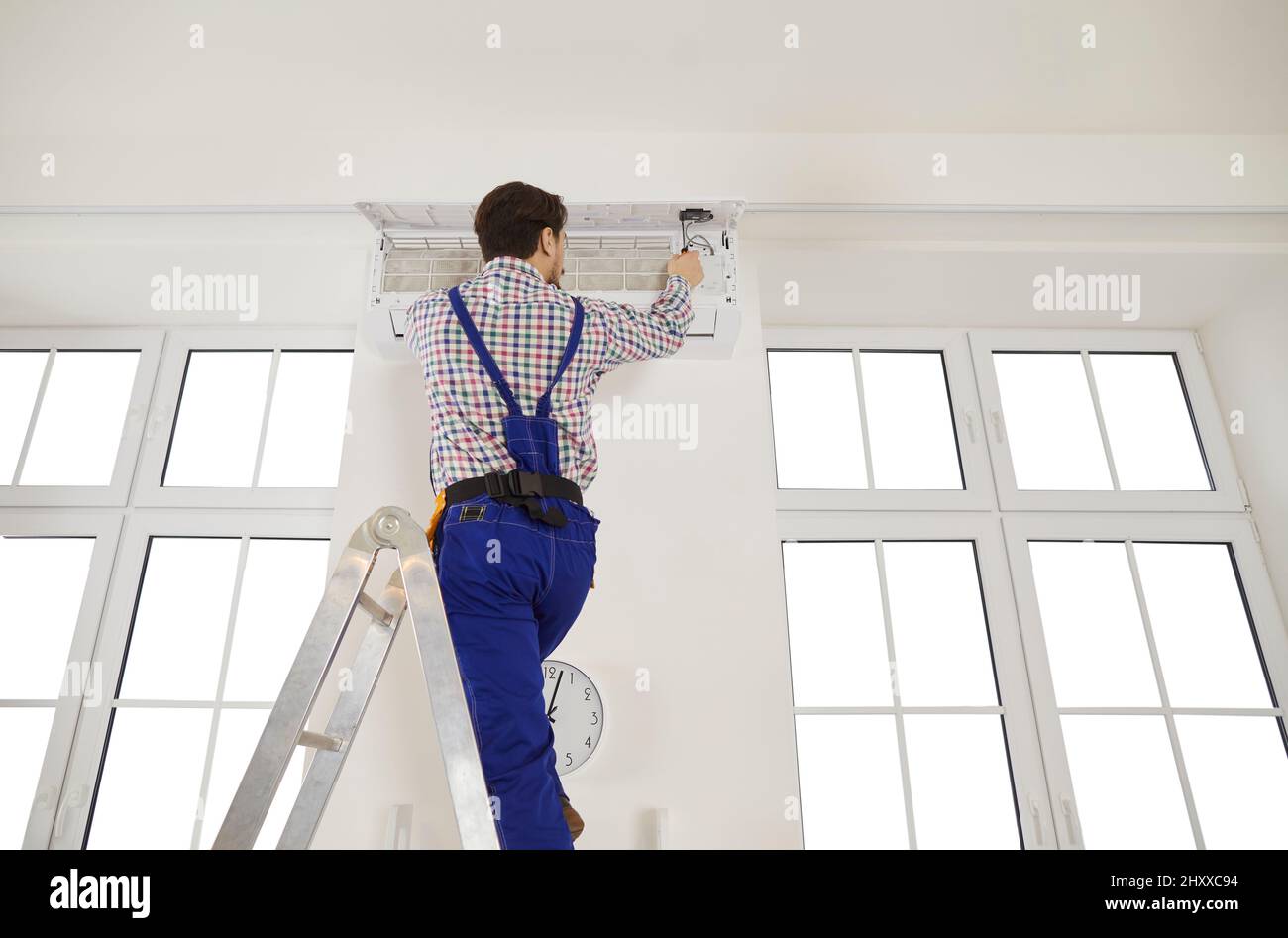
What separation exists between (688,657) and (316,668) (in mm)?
1119

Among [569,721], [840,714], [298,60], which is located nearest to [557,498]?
[569,721]

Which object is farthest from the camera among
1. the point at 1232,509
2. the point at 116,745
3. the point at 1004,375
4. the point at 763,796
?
the point at 1004,375

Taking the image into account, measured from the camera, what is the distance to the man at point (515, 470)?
1.20 m

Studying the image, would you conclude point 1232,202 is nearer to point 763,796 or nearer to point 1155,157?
point 1155,157

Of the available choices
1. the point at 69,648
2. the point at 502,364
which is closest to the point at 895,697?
the point at 502,364

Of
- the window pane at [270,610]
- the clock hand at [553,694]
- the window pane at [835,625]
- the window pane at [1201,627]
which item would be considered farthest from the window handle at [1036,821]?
the window pane at [270,610]

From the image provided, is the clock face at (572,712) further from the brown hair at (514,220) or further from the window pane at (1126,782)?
the window pane at (1126,782)

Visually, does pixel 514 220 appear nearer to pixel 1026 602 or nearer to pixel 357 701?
pixel 357 701

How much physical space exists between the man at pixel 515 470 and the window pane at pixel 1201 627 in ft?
6.84

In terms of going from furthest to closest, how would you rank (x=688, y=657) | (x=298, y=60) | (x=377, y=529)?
(x=298, y=60)
(x=688, y=657)
(x=377, y=529)

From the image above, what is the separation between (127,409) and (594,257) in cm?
179

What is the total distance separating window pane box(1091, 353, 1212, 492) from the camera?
2736 mm

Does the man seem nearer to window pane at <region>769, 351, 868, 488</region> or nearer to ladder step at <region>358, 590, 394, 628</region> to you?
ladder step at <region>358, 590, 394, 628</region>
